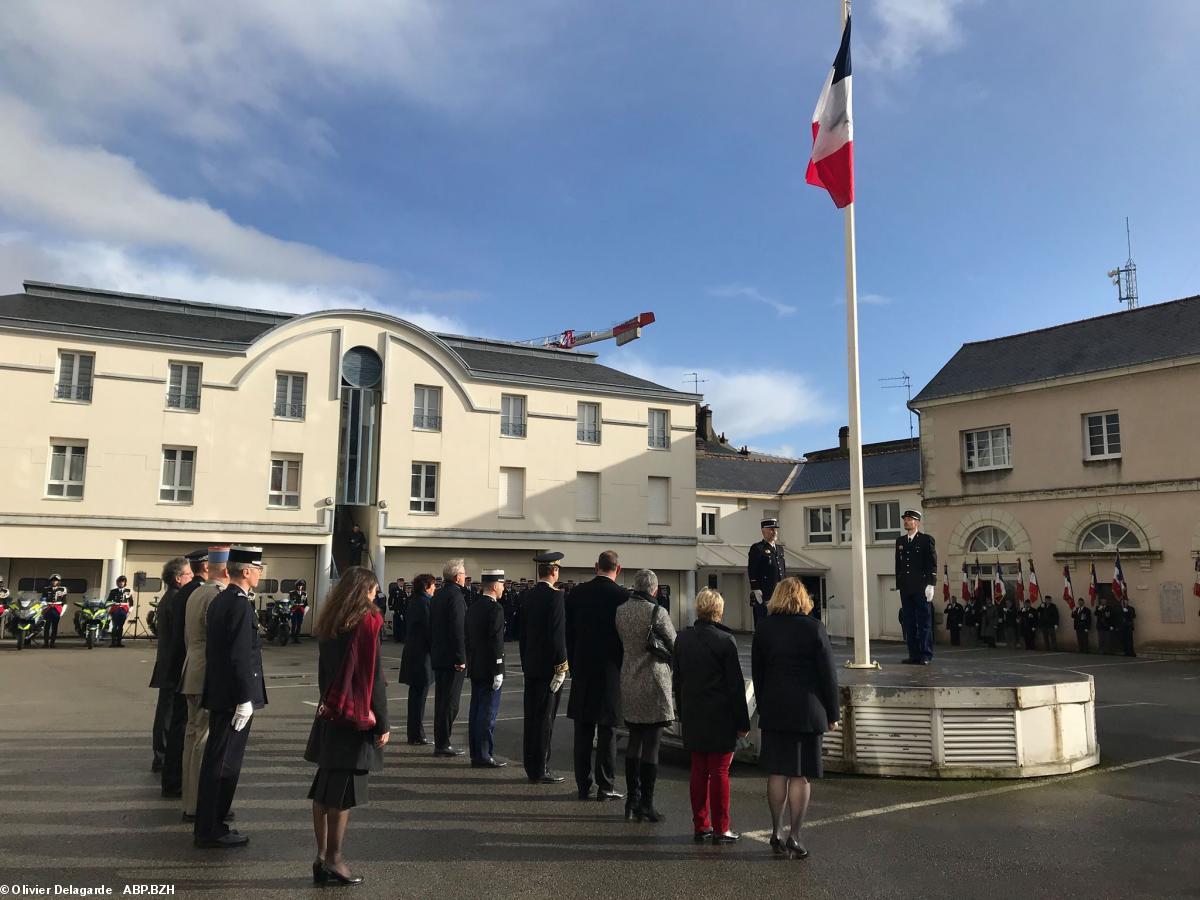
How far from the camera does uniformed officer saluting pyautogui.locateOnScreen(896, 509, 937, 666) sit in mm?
10961

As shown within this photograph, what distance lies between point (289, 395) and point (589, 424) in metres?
11.4

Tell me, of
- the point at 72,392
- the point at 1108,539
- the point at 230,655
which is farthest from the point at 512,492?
the point at 230,655

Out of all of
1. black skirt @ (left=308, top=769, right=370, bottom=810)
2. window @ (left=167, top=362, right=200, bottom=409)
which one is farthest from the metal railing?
black skirt @ (left=308, top=769, right=370, bottom=810)

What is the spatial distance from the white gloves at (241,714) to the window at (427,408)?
2684cm

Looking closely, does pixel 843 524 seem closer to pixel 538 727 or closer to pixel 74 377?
pixel 74 377

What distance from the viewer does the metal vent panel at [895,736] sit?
27.0 feet

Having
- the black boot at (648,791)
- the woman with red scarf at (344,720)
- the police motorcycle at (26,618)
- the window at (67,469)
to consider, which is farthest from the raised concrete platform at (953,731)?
the window at (67,469)

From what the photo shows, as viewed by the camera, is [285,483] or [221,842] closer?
[221,842]

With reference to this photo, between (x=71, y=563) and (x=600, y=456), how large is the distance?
1822cm

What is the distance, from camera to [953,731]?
823cm

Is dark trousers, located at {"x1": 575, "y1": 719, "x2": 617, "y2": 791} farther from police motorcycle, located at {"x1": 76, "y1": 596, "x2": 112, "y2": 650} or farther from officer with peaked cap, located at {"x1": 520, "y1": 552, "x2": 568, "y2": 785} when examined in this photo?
police motorcycle, located at {"x1": 76, "y1": 596, "x2": 112, "y2": 650}

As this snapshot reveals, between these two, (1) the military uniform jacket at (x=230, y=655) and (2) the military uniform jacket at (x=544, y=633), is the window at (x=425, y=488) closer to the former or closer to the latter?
(2) the military uniform jacket at (x=544, y=633)

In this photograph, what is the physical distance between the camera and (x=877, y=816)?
7.02 meters

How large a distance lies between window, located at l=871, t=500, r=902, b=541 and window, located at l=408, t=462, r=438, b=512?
17.7 metres
